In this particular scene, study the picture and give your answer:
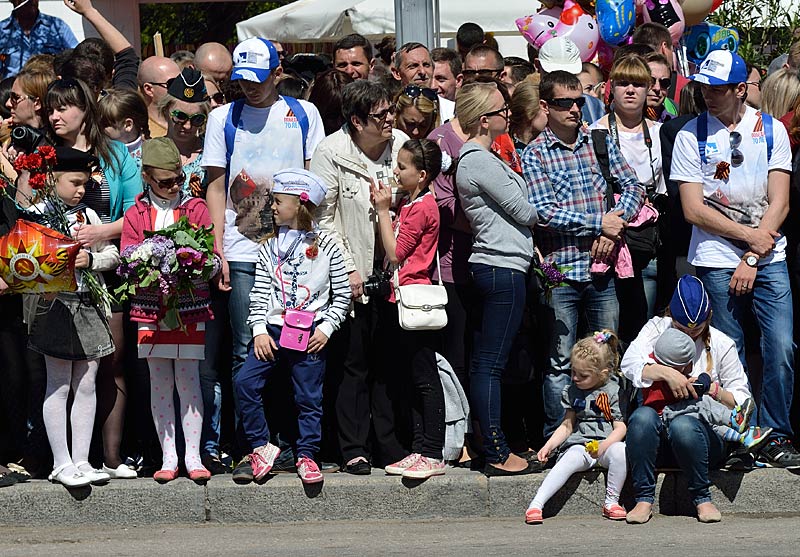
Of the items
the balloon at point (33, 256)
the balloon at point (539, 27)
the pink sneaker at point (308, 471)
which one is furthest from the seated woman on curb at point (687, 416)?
the balloon at point (539, 27)

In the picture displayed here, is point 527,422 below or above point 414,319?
below

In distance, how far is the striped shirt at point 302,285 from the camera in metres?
6.96

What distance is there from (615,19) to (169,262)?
16.4ft

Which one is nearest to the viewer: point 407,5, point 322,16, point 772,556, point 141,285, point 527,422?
point 772,556

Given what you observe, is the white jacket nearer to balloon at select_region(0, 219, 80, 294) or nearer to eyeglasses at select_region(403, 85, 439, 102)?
eyeglasses at select_region(403, 85, 439, 102)

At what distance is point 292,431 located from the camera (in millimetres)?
7367

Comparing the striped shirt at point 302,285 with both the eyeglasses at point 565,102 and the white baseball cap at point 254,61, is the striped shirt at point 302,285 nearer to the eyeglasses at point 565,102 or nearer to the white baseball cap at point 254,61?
the white baseball cap at point 254,61

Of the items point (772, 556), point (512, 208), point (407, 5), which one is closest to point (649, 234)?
point (512, 208)

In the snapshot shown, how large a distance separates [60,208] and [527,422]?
118 inches

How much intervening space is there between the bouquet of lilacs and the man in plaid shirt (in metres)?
1.87

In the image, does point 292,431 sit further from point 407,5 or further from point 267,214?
point 407,5

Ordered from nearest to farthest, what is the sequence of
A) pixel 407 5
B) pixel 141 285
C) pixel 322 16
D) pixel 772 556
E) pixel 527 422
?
pixel 772 556, pixel 141 285, pixel 527 422, pixel 407 5, pixel 322 16

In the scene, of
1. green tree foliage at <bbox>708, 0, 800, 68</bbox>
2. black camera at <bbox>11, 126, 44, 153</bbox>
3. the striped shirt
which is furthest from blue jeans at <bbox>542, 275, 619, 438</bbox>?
green tree foliage at <bbox>708, 0, 800, 68</bbox>

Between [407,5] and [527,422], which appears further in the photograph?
[407,5]
